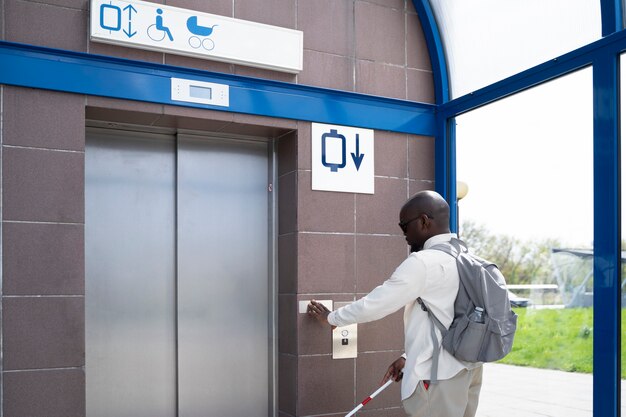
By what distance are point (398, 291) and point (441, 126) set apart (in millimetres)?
2120

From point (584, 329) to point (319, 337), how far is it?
1758 mm

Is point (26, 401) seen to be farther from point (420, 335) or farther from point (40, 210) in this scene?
point (420, 335)

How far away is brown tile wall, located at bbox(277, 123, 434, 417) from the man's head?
3.85 feet

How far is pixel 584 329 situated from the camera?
407 centimetres

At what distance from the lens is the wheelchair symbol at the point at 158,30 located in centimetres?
442

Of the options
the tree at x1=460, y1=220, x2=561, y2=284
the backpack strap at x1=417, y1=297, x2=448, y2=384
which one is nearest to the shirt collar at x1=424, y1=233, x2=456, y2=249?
the backpack strap at x1=417, y1=297, x2=448, y2=384

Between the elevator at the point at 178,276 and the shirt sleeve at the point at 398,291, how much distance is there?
143 cm

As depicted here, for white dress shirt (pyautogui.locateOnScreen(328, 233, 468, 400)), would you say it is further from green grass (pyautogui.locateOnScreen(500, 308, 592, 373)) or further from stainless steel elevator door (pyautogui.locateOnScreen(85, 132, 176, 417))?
stainless steel elevator door (pyautogui.locateOnScreen(85, 132, 176, 417))

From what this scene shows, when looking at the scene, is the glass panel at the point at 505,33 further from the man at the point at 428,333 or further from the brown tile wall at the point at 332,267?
the man at the point at 428,333

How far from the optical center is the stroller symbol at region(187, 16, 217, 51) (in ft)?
14.9

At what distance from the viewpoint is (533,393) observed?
4.56 m

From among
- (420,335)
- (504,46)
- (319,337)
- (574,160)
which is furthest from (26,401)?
(504,46)

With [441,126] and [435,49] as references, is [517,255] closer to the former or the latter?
[441,126]

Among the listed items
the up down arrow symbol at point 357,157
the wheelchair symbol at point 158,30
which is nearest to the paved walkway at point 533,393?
the up down arrow symbol at point 357,157
